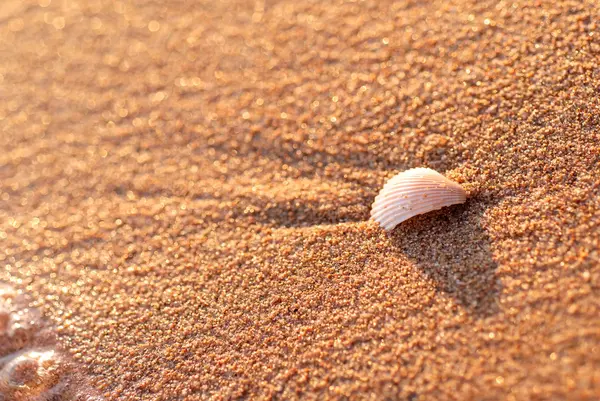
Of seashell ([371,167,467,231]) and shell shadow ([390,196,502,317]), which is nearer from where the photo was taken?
shell shadow ([390,196,502,317])

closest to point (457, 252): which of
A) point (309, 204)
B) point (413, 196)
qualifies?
point (413, 196)

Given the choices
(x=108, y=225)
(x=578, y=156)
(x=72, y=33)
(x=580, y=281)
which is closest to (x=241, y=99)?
(x=108, y=225)

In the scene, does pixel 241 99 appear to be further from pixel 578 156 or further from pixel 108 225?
pixel 578 156

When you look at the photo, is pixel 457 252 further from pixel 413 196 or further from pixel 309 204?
pixel 309 204

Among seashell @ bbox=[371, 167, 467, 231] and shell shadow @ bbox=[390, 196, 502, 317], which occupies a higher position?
seashell @ bbox=[371, 167, 467, 231]

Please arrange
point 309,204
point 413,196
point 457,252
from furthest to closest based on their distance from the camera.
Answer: point 309,204 → point 413,196 → point 457,252
